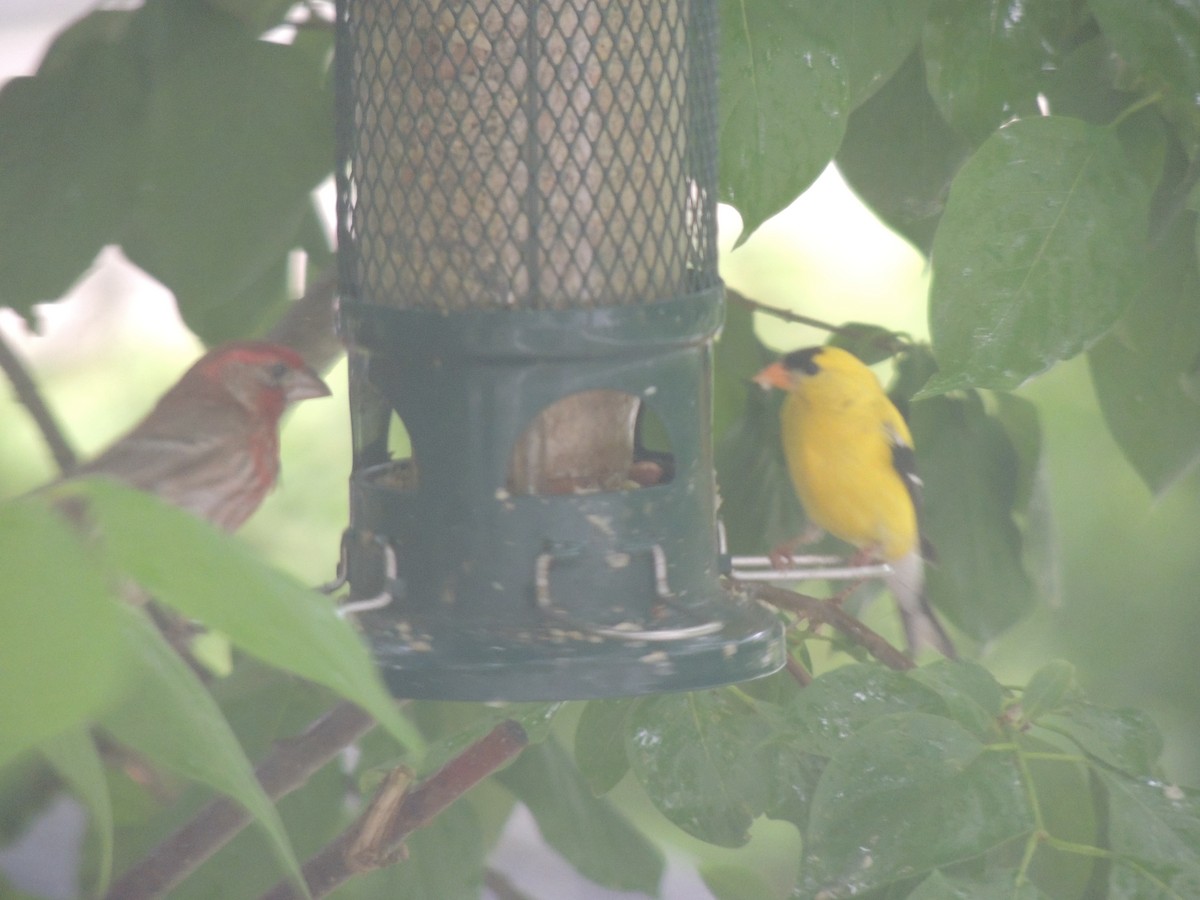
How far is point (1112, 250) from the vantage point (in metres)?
1.94

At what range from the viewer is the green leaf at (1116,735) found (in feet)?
6.38

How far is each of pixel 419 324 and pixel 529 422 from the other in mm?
214

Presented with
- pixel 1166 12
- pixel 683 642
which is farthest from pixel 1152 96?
pixel 683 642

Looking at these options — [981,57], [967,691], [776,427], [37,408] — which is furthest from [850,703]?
[37,408]

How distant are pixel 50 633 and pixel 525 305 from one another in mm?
1546

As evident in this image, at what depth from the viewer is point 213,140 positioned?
103 inches

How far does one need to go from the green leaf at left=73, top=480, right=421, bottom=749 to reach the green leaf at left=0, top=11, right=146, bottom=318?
1.85 meters

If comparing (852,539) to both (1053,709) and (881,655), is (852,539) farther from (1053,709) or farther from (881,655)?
(1053,709)

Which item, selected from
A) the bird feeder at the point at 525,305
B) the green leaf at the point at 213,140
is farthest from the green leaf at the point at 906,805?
the green leaf at the point at 213,140

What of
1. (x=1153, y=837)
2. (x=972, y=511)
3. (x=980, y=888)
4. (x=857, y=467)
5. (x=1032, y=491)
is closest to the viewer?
(x=980, y=888)

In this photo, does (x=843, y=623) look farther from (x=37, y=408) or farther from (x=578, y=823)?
(x=37, y=408)

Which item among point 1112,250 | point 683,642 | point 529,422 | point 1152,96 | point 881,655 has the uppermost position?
point 1152,96

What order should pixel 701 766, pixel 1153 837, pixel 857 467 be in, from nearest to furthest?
pixel 1153 837 → pixel 701 766 → pixel 857 467

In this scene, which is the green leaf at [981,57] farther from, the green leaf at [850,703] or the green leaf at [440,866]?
the green leaf at [440,866]
